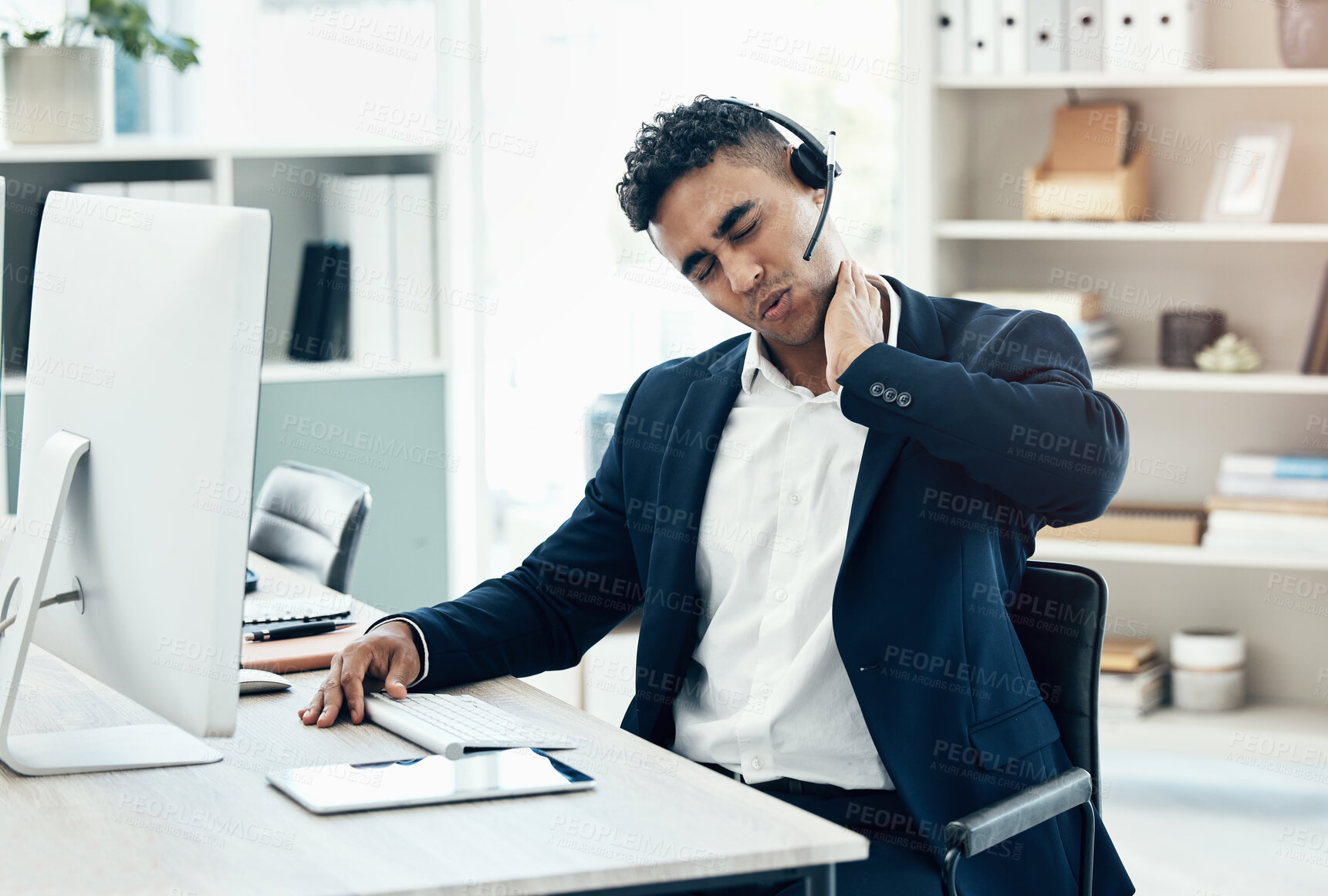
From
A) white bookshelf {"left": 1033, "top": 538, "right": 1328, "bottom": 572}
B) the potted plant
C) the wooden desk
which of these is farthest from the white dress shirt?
the potted plant

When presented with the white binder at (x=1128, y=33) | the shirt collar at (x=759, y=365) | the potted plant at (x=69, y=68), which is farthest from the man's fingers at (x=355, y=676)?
the white binder at (x=1128, y=33)

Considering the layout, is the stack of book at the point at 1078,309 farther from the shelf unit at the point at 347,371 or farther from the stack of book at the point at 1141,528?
the shelf unit at the point at 347,371

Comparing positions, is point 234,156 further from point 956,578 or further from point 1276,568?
point 1276,568

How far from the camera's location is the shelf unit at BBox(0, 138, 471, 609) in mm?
3107

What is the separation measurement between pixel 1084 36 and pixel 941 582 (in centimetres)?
203

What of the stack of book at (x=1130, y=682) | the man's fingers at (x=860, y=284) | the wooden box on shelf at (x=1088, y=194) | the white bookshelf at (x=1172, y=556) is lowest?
the stack of book at (x=1130, y=682)

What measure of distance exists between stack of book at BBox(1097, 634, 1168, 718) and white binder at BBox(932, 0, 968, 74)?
1336mm

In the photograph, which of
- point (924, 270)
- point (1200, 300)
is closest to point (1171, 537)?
point (1200, 300)

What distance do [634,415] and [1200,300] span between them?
1.99m

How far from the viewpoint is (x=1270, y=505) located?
9.91 feet

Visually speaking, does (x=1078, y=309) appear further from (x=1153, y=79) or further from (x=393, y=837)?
(x=393, y=837)

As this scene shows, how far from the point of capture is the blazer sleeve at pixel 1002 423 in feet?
4.71

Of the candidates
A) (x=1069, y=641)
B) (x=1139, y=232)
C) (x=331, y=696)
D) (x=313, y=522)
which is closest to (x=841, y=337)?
(x=1069, y=641)

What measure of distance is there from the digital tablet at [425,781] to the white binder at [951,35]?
2342 millimetres
